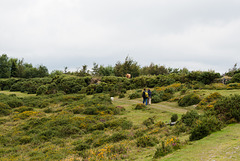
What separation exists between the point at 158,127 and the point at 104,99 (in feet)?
47.0

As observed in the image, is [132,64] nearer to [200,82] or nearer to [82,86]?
[82,86]

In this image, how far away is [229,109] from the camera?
923cm

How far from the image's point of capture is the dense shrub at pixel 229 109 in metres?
8.87

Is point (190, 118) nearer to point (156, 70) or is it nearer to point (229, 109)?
point (229, 109)

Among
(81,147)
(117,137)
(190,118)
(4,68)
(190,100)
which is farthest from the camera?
(4,68)

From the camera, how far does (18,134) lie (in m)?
13.4

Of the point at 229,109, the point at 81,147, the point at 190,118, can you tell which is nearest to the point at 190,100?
the point at 190,118

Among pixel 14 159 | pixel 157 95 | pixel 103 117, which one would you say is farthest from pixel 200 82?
pixel 14 159

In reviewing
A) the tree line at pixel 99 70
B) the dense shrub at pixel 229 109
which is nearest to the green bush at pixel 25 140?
the dense shrub at pixel 229 109

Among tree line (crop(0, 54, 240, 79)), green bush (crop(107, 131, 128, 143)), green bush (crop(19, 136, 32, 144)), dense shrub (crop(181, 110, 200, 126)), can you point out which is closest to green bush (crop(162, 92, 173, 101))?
dense shrub (crop(181, 110, 200, 126))

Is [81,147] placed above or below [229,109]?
below

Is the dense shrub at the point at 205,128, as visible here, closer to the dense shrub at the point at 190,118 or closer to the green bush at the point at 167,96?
the dense shrub at the point at 190,118

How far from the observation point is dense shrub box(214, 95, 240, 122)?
887 centimetres

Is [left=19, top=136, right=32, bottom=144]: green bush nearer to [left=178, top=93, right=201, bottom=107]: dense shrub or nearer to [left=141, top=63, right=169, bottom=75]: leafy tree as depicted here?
[left=178, top=93, right=201, bottom=107]: dense shrub
